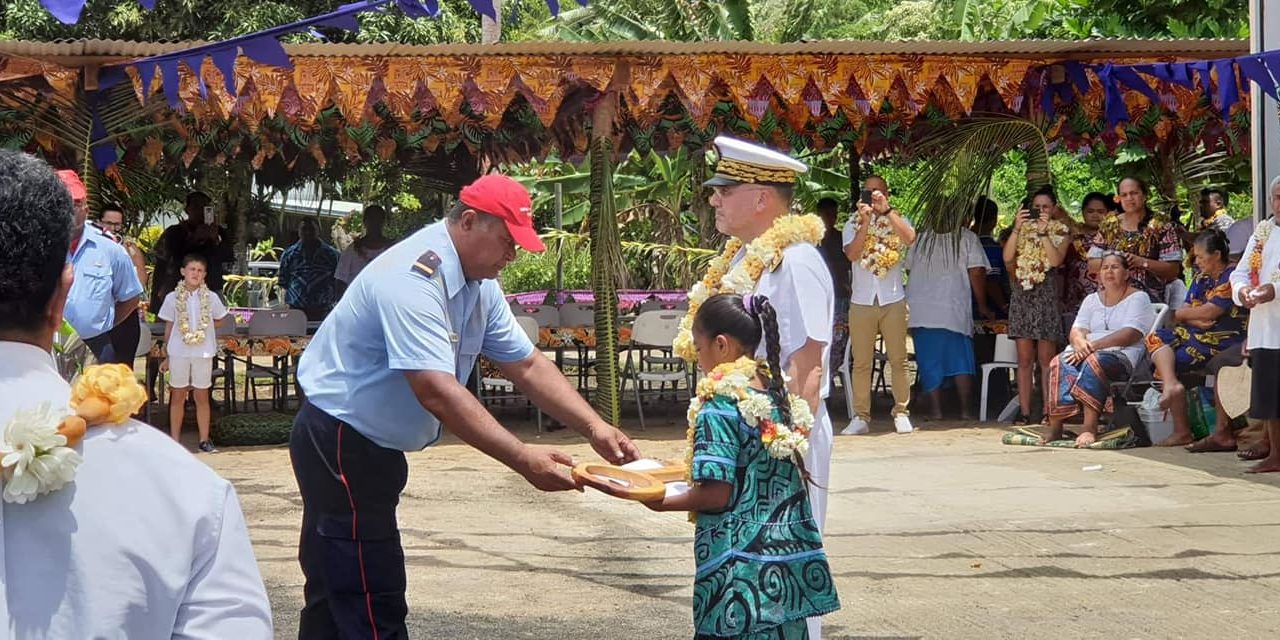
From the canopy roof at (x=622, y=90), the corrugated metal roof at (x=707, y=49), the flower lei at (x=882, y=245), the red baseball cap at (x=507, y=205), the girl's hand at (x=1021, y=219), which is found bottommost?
the red baseball cap at (x=507, y=205)

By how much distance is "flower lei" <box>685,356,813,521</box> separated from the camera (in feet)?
13.3

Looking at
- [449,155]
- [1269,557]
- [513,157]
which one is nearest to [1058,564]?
[1269,557]

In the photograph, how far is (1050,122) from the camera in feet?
44.7

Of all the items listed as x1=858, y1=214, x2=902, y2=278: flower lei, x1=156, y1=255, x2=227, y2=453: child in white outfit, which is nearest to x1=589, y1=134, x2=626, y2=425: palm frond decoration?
x1=858, y1=214, x2=902, y2=278: flower lei

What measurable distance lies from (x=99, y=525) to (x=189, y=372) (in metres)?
10.6

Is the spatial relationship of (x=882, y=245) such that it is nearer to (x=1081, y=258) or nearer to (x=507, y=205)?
(x=1081, y=258)

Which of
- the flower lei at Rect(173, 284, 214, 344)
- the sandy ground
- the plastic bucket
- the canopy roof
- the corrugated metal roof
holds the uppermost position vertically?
the corrugated metal roof

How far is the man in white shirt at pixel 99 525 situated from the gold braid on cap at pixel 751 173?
3.12 metres

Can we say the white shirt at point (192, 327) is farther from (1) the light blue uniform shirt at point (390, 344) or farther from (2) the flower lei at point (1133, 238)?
(1) the light blue uniform shirt at point (390, 344)

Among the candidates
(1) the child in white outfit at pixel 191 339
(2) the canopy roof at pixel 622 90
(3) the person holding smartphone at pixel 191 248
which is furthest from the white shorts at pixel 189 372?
(3) the person holding smartphone at pixel 191 248

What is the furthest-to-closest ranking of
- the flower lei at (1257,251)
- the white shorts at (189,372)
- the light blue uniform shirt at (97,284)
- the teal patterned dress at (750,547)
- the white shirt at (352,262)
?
the white shirt at (352,262), the white shorts at (189,372), the flower lei at (1257,251), the light blue uniform shirt at (97,284), the teal patterned dress at (750,547)

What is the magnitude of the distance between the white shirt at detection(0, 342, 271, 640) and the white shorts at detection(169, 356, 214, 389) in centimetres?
1048

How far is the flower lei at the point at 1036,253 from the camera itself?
42.3 ft

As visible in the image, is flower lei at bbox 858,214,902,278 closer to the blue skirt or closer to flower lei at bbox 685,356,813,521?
the blue skirt
